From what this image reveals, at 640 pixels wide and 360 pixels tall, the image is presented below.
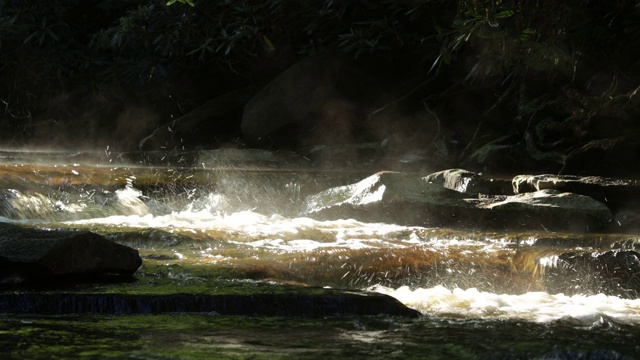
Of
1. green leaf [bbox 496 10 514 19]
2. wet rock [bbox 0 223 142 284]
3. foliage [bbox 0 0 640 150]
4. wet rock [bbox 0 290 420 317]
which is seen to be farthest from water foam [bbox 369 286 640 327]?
foliage [bbox 0 0 640 150]

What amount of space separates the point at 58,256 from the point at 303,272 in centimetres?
146

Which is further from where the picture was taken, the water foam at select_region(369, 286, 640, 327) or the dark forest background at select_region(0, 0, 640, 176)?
the dark forest background at select_region(0, 0, 640, 176)

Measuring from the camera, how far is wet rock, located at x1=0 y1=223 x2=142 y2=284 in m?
4.74

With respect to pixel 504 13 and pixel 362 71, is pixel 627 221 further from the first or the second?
pixel 362 71

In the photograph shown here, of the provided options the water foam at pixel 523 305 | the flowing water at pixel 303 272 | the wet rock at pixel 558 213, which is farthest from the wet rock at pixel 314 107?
the water foam at pixel 523 305

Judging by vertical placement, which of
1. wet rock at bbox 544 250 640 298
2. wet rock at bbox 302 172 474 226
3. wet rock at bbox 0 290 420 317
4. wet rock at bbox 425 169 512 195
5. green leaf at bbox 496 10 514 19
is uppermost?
green leaf at bbox 496 10 514 19

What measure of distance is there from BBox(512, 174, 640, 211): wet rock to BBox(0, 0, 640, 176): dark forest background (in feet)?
3.90

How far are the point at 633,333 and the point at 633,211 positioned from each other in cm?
379

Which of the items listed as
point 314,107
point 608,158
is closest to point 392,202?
point 608,158

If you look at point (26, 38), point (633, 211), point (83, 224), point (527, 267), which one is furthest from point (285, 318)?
point (26, 38)

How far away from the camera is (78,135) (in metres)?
15.2

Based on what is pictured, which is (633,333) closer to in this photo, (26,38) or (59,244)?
(59,244)

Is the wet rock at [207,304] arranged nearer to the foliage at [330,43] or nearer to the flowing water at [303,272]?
the flowing water at [303,272]

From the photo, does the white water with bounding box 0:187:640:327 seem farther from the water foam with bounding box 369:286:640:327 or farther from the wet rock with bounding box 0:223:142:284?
the wet rock with bounding box 0:223:142:284
